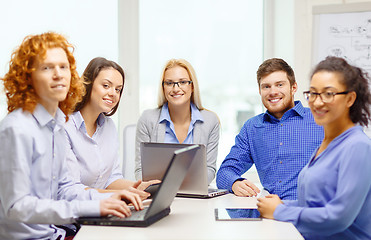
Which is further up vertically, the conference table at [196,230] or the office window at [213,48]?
the office window at [213,48]

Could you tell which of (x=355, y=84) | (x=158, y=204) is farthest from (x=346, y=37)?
(x=158, y=204)

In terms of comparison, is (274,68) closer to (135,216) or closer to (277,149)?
(277,149)

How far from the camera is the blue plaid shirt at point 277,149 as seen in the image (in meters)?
2.46

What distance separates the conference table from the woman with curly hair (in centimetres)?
12

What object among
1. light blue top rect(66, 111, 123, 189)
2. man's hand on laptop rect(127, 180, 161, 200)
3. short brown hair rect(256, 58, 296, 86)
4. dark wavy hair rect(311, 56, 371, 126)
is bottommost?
man's hand on laptop rect(127, 180, 161, 200)

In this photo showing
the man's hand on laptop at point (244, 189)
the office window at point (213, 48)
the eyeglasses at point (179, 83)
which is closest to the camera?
the man's hand on laptop at point (244, 189)

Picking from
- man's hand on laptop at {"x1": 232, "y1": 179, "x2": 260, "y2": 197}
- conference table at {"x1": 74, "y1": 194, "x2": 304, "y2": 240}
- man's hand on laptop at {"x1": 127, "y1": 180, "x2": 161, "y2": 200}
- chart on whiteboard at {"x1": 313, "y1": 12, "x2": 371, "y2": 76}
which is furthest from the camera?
chart on whiteboard at {"x1": 313, "y1": 12, "x2": 371, "y2": 76}

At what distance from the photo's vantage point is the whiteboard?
366cm

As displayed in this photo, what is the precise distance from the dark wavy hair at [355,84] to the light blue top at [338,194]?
0.06 meters

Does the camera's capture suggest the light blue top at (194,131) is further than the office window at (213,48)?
No

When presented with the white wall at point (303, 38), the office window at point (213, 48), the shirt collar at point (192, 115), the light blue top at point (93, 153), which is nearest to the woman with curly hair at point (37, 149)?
the light blue top at point (93, 153)

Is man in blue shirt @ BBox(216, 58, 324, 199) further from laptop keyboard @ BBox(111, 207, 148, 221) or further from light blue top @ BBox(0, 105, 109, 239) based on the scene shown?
light blue top @ BBox(0, 105, 109, 239)

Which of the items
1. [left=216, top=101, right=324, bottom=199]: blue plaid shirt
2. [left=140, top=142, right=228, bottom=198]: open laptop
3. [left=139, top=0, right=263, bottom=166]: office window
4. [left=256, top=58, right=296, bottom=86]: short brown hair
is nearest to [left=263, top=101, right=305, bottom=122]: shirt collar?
[left=216, top=101, right=324, bottom=199]: blue plaid shirt

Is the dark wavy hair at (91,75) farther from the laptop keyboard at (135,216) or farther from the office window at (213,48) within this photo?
the office window at (213,48)
